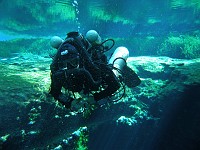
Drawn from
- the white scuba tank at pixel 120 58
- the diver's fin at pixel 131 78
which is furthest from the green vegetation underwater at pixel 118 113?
the white scuba tank at pixel 120 58

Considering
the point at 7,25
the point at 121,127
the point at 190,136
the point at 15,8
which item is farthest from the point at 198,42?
the point at 7,25

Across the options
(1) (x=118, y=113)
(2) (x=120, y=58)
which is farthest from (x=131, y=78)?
(1) (x=118, y=113)

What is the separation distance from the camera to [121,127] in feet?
24.8

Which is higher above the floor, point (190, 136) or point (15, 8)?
point (15, 8)

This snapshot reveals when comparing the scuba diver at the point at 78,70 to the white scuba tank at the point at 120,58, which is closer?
the scuba diver at the point at 78,70

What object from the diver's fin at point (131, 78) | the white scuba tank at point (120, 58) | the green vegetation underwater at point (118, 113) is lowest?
the green vegetation underwater at point (118, 113)

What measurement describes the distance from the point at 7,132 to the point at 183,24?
23.1 meters

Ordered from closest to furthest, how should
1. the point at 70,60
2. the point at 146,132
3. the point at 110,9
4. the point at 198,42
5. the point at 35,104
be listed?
the point at 70,60
the point at 35,104
the point at 146,132
the point at 198,42
the point at 110,9

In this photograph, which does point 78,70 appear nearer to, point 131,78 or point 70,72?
point 70,72

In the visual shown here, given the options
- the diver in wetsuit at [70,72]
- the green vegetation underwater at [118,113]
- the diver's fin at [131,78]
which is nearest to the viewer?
the diver in wetsuit at [70,72]

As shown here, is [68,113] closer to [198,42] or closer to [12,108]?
[12,108]

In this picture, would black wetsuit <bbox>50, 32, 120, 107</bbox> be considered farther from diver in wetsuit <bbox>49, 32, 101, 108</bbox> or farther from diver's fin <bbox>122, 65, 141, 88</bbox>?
diver's fin <bbox>122, 65, 141, 88</bbox>

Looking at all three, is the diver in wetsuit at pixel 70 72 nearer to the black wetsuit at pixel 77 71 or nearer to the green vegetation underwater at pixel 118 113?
the black wetsuit at pixel 77 71

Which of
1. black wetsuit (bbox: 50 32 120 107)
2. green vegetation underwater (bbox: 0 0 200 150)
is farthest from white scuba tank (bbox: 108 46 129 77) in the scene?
green vegetation underwater (bbox: 0 0 200 150)
